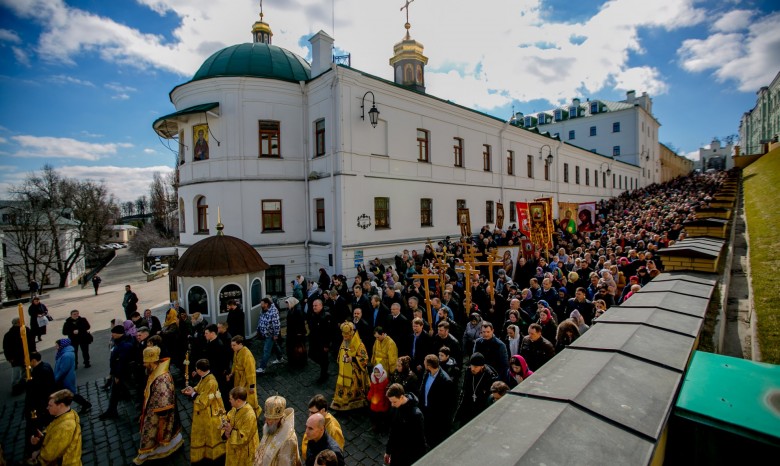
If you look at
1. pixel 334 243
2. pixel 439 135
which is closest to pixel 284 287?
pixel 334 243

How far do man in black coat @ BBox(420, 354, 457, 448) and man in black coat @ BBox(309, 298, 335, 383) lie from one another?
3760 mm

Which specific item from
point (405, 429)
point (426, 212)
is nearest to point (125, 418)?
point (405, 429)

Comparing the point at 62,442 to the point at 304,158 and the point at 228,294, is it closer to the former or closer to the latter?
the point at 228,294

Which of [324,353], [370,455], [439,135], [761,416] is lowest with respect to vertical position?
[370,455]

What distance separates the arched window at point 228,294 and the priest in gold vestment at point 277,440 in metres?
8.14

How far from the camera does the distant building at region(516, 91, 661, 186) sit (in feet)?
167

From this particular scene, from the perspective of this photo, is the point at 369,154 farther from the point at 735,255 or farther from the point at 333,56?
the point at 735,255

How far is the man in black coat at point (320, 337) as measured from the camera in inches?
328

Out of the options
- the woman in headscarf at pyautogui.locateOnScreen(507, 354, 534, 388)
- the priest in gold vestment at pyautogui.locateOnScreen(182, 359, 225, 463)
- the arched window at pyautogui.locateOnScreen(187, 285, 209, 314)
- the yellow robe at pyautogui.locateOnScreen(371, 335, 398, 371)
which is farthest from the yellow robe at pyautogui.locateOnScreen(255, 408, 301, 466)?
the arched window at pyautogui.locateOnScreen(187, 285, 209, 314)

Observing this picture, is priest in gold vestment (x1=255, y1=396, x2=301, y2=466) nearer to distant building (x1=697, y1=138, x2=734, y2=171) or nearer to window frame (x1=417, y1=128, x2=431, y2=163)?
window frame (x1=417, y1=128, x2=431, y2=163)

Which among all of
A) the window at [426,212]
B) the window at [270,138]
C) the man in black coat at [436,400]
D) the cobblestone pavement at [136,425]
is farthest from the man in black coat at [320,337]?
the window at [426,212]

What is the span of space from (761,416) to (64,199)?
54.5 meters

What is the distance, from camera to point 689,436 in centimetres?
200

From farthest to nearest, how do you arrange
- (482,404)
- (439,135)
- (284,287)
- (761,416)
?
1. (439,135)
2. (284,287)
3. (482,404)
4. (761,416)
